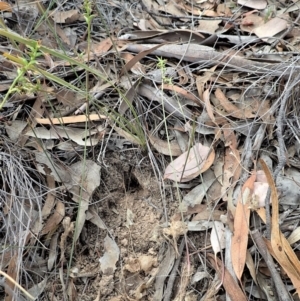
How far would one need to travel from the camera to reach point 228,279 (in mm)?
1203

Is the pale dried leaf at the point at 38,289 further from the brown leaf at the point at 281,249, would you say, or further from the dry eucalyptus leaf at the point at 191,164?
the brown leaf at the point at 281,249

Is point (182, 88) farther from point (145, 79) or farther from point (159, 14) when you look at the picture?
point (159, 14)

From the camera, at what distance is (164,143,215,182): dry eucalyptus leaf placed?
1.38 m

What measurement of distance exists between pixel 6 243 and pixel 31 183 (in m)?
0.18

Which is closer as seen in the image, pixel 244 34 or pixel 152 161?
pixel 152 161

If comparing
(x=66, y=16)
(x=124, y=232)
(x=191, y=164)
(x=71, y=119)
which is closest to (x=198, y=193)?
(x=191, y=164)

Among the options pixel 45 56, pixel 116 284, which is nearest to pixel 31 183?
pixel 116 284

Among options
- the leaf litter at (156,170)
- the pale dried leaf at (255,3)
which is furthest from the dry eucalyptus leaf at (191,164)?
the pale dried leaf at (255,3)

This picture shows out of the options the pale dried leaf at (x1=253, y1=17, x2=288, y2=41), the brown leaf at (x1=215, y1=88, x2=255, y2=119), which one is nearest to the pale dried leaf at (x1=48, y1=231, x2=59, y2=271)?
the brown leaf at (x1=215, y1=88, x2=255, y2=119)

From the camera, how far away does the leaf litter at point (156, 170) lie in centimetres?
124

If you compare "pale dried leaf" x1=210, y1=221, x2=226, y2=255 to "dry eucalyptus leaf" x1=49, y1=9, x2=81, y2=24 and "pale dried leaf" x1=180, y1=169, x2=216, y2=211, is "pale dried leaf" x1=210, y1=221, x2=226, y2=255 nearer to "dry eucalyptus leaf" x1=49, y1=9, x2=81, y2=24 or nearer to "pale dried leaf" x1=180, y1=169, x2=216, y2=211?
"pale dried leaf" x1=180, y1=169, x2=216, y2=211

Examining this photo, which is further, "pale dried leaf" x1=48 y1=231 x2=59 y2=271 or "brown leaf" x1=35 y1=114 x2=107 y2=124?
"brown leaf" x1=35 y1=114 x2=107 y2=124

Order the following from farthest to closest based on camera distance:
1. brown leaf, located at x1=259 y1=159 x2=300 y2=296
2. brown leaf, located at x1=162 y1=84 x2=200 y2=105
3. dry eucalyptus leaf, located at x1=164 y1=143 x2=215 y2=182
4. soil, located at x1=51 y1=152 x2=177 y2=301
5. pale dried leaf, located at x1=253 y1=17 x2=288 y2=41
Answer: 1. pale dried leaf, located at x1=253 y1=17 x2=288 y2=41
2. brown leaf, located at x1=162 y1=84 x2=200 y2=105
3. dry eucalyptus leaf, located at x1=164 y1=143 x2=215 y2=182
4. soil, located at x1=51 y1=152 x2=177 y2=301
5. brown leaf, located at x1=259 y1=159 x2=300 y2=296

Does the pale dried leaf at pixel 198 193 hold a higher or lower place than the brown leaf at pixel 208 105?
lower
